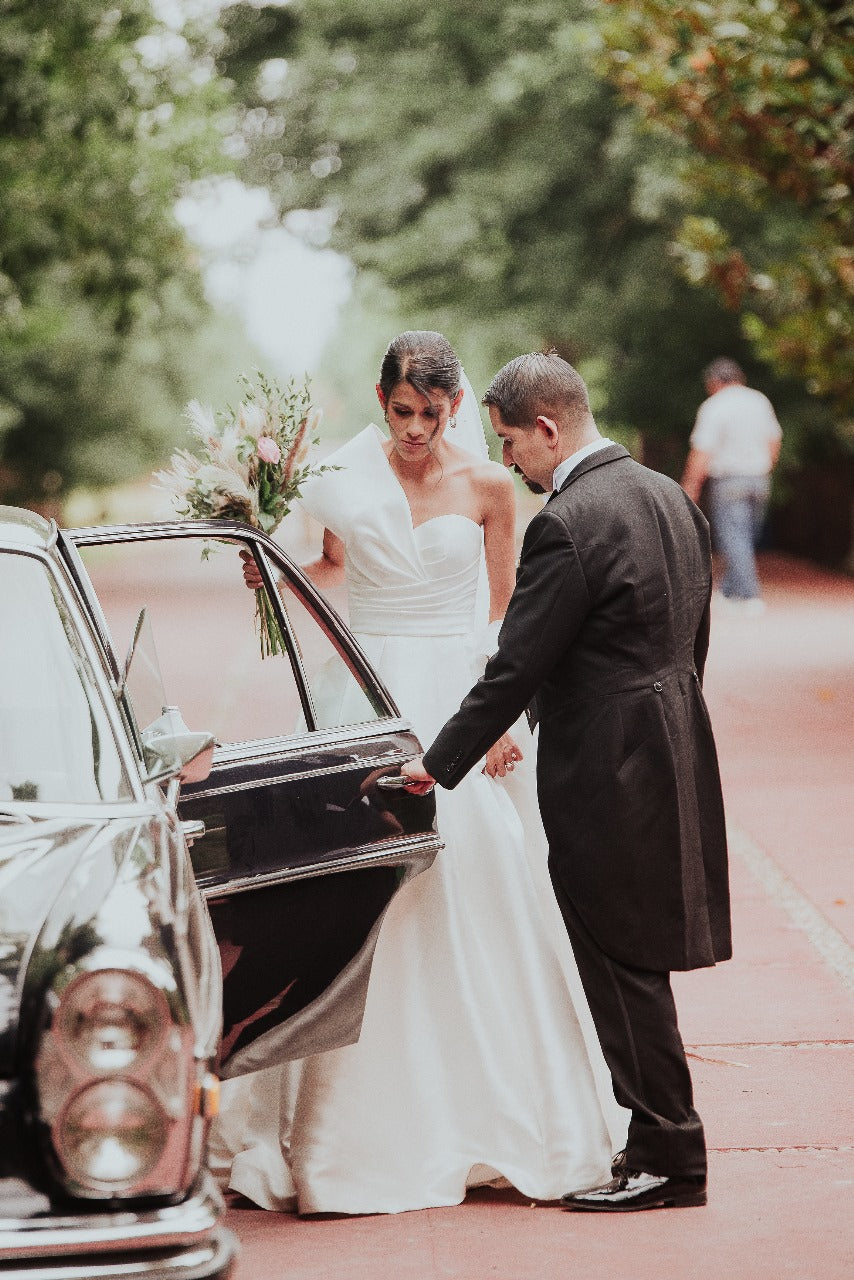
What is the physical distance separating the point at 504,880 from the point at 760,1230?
1015mm

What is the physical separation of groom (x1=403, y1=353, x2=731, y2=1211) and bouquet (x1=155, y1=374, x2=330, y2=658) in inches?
25.5

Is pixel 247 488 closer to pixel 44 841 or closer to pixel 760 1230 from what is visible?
pixel 44 841

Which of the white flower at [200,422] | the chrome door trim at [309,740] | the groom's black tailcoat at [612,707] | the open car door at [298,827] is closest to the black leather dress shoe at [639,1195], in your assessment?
the groom's black tailcoat at [612,707]

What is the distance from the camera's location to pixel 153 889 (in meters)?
3.05

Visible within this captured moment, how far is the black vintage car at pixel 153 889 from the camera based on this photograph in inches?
107

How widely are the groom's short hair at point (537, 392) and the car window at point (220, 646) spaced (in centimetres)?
70

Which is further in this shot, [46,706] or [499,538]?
[499,538]

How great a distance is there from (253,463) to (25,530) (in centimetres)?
89

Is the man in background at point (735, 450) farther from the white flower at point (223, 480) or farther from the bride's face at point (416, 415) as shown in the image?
the white flower at point (223, 480)

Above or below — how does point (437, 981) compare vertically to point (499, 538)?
below

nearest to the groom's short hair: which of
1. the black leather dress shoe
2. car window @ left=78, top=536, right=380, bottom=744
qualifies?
car window @ left=78, top=536, right=380, bottom=744

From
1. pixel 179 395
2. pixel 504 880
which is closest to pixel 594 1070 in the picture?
pixel 504 880

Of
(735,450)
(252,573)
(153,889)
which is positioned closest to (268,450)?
(252,573)

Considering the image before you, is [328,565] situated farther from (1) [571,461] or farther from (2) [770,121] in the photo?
(2) [770,121]
